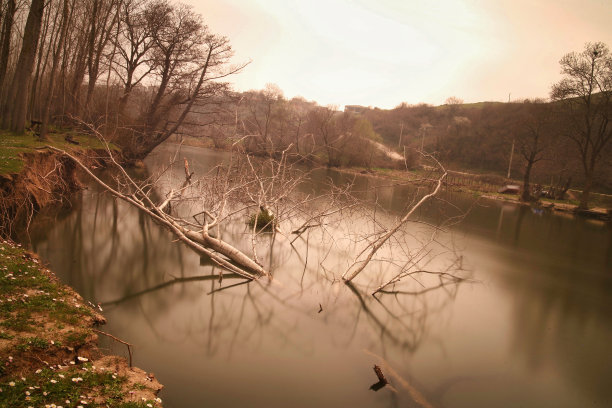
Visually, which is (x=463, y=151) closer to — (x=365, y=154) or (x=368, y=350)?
(x=365, y=154)

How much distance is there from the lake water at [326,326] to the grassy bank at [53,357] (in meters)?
0.48

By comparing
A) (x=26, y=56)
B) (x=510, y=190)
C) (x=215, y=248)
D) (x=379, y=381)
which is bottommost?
(x=379, y=381)

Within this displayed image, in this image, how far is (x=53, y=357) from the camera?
377cm

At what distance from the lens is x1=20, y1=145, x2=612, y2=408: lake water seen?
484cm

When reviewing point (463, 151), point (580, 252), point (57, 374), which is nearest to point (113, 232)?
point (57, 374)

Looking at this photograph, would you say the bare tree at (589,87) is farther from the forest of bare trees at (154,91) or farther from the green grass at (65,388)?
the green grass at (65,388)

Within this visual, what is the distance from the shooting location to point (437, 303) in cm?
782

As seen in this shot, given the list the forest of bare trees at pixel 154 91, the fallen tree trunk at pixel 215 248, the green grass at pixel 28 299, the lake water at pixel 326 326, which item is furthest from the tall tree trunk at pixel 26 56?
the green grass at pixel 28 299

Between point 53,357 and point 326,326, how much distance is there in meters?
3.77

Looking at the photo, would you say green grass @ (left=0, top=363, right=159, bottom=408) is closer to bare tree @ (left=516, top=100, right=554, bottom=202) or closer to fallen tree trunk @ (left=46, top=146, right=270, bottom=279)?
fallen tree trunk @ (left=46, top=146, right=270, bottom=279)

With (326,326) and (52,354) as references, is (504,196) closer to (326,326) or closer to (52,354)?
(326,326)

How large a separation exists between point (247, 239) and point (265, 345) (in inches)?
200

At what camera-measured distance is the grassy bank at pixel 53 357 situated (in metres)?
3.16

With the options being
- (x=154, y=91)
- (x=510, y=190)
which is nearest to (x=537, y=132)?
(x=510, y=190)
